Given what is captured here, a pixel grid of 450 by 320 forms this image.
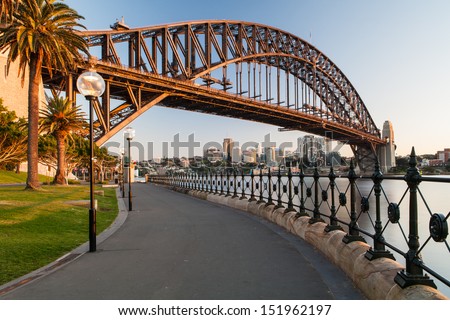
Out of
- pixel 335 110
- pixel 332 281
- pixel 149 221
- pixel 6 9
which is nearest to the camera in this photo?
pixel 332 281

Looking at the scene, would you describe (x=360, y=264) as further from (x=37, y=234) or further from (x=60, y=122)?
(x=60, y=122)

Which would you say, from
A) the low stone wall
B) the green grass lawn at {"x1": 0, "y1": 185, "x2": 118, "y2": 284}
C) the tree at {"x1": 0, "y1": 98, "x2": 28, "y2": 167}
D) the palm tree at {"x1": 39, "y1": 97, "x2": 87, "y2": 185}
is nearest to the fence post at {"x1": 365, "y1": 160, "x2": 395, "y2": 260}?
the low stone wall

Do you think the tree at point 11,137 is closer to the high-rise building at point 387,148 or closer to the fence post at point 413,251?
the fence post at point 413,251

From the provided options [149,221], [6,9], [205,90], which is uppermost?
[205,90]

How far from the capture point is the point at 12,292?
4180 mm

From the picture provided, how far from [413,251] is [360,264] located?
0.90 metres

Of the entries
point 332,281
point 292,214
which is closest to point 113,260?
point 332,281

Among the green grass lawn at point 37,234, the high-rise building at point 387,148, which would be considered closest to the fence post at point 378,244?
the green grass lawn at point 37,234

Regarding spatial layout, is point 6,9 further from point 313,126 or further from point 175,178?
point 313,126

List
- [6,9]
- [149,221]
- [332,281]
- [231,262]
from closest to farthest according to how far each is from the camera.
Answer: [332,281] < [231,262] < [149,221] < [6,9]

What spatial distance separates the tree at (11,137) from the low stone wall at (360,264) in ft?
115

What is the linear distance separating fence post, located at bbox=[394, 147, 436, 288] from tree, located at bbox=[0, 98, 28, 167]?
1522 inches

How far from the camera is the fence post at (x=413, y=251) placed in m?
3.25

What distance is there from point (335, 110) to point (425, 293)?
9911cm
